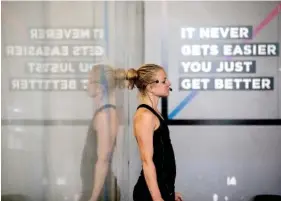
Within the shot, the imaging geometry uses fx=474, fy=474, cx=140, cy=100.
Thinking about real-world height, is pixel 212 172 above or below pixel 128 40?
below

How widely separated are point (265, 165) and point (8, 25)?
2773 millimetres

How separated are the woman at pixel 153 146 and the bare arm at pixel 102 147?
158 millimetres

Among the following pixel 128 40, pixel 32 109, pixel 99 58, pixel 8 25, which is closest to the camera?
pixel 8 25

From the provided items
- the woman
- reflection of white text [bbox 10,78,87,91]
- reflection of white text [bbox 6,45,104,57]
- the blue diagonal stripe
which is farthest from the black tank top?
the blue diagonal stripe

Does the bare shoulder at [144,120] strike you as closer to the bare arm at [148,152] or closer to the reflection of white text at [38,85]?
the bare arm at [148,152]

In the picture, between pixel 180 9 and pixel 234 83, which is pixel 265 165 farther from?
pixel 180 9

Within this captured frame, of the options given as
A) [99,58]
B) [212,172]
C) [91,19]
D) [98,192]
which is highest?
[91,19]

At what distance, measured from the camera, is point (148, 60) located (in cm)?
380

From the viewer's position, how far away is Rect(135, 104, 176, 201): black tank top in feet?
7.74

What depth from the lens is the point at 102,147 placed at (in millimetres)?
2408

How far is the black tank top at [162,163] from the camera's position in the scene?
236 centimetres

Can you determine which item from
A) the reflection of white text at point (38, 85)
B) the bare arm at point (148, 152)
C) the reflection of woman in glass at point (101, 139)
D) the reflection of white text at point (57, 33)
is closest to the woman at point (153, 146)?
the bare arm at point (148, 152)

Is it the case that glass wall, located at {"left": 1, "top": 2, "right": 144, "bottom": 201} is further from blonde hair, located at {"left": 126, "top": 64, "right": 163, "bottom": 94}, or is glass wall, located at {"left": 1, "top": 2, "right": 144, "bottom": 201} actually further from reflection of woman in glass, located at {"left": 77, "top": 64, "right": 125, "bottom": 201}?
blonde hair, located at {"left": 126, "top": 64, "right": 163, "bottom": 94}

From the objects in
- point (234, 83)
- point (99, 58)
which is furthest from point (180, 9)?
point (99, 58)
